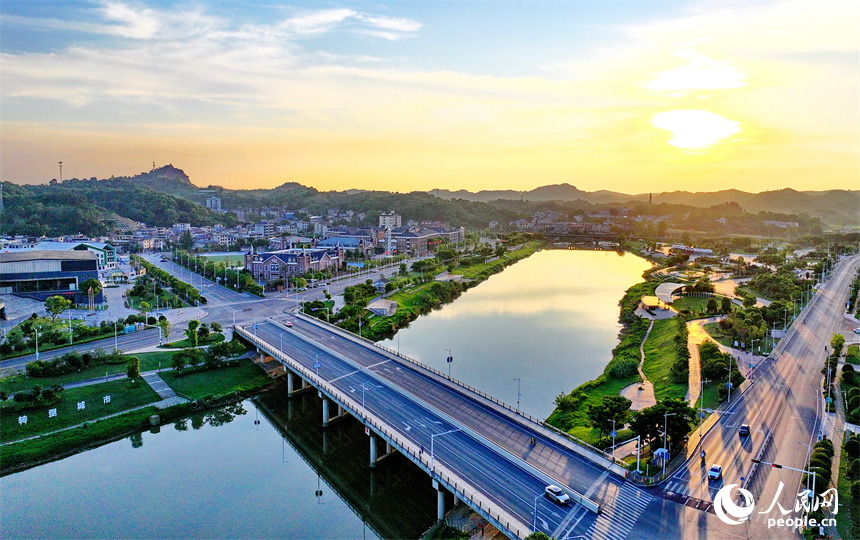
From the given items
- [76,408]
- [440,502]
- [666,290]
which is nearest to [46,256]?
[76,408]

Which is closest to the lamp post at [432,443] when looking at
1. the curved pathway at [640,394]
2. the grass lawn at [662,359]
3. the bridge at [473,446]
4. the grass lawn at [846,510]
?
the bridge at [473,446]

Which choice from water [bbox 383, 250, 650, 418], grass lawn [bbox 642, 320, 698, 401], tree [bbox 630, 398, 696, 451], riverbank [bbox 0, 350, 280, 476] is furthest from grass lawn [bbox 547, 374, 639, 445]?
riverbank [bbox 0, 350, 280, 476]

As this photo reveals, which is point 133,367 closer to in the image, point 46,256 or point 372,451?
point 372,451

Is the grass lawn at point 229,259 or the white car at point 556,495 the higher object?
the grass lawn at point 229,259

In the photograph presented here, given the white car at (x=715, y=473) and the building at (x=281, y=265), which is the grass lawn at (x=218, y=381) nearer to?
the white car at (x=715, y=473)

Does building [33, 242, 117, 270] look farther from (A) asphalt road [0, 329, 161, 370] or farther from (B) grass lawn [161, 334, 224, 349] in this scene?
(B) grass lawn [161, 334, 224, 349]

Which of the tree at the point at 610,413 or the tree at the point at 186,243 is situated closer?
the tree at the point at 610,413

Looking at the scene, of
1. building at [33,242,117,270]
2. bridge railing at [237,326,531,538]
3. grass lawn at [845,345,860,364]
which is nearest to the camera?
bridge railing at [237,326,531,538]
